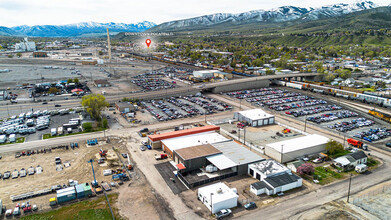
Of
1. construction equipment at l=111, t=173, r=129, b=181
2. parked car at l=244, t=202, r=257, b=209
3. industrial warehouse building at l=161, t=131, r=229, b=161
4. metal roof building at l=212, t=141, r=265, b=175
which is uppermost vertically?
industrial warehouse building at l=161, t=131, r=229, b=161

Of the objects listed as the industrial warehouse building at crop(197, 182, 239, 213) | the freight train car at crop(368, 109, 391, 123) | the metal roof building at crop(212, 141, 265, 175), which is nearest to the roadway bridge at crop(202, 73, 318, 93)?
the freight train car at crop(368, 109, 391, 123)

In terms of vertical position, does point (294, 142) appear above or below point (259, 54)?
below

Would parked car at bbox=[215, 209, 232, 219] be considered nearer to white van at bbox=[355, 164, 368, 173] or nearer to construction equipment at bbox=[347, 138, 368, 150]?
white van at bbox=[355, 164, 368, 173]

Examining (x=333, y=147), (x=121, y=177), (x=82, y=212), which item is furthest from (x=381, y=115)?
(x=82, y=212)

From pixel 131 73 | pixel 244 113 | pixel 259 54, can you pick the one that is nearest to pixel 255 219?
pixel 244 113

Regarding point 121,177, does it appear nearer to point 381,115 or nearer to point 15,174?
point 15,174

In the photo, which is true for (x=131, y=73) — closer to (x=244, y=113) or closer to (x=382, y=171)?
(x=244, y=113)
